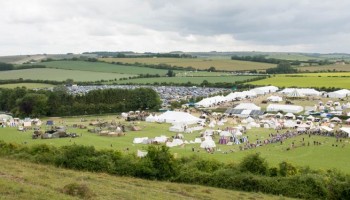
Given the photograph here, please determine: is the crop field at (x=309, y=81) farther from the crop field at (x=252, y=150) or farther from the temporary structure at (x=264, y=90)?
the crop field at (x=252, y=150)

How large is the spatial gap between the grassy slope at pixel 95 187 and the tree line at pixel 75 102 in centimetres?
4651

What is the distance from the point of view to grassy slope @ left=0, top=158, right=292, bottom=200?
46.4 feet

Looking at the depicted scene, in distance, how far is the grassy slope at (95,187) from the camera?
14141 millimetres

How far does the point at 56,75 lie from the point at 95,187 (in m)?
113

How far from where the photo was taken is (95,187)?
1734 centimetres

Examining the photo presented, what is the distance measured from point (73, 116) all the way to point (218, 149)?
34954mm

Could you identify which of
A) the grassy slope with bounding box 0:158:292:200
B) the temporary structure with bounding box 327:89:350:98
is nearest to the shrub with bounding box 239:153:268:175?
the grassy slope with bounding box 0:158:292:200

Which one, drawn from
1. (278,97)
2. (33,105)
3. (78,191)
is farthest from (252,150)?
(33,105)

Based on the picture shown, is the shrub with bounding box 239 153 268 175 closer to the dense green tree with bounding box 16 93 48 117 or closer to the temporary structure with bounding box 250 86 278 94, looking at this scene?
the dense green tree with bounding box 16 93 48 117

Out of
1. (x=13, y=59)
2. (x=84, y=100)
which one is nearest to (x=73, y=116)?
(x=84, y=100)

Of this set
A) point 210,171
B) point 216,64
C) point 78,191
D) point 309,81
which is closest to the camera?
point 78,191

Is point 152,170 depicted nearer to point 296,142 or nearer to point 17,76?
point 296,142

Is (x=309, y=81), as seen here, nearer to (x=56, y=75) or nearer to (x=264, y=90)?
(x=264, y=90)

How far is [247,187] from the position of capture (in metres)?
22.2
